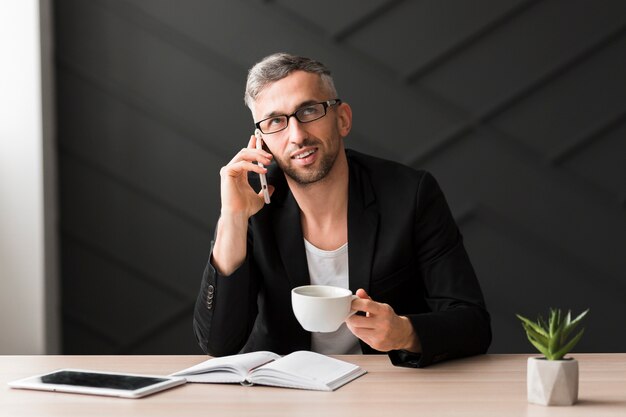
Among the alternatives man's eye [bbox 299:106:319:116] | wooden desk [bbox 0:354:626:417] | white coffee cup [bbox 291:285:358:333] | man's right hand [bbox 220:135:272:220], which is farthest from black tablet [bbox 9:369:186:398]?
man's eye [bbox 299:106:319:116]

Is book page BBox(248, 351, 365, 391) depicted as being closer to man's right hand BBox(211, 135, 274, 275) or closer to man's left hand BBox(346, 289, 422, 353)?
man's left hand BBox(346, 289, 422, 353)

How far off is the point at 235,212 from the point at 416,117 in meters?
1.35

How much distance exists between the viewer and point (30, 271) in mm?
2984

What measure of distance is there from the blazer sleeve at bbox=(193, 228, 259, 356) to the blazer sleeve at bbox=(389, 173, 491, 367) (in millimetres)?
432

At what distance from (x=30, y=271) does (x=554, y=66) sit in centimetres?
210

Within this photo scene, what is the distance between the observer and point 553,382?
4.20ft

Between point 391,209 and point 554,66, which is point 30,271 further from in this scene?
point 554,66

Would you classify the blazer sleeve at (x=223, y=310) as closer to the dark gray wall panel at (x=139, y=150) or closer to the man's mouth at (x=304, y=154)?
the man's mouth at (x=304, y=154)

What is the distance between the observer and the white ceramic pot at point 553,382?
1282 millimetres

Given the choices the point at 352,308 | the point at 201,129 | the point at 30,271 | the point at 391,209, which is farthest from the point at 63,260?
the point at 352,308

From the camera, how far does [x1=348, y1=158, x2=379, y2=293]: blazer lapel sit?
1932mm

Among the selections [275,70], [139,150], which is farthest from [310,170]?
[139,150]

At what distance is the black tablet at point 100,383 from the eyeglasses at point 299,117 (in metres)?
0.73

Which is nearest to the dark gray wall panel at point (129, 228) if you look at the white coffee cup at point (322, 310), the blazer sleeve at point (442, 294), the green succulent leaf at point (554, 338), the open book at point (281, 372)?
the blazer sleeve at point (442, 294)
